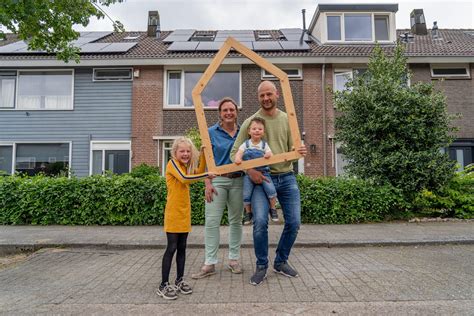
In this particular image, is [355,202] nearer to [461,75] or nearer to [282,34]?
[461,75]

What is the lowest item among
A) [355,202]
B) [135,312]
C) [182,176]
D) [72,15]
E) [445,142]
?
[135,312]

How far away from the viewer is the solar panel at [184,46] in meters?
12.8

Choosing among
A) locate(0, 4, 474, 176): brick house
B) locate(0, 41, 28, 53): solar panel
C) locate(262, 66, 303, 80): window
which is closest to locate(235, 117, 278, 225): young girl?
locate(0, 4, 474, 176): brick house

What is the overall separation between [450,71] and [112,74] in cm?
1333

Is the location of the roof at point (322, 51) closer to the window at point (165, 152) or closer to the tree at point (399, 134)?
the window at point (165, 152)

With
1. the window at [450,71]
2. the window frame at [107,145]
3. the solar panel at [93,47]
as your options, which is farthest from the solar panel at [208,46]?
the window at [450,71]

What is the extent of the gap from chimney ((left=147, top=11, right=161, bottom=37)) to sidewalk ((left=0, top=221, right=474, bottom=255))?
490 inches

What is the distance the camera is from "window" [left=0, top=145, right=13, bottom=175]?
41.1ft

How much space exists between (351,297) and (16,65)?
1431cm

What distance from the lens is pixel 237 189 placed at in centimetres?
371

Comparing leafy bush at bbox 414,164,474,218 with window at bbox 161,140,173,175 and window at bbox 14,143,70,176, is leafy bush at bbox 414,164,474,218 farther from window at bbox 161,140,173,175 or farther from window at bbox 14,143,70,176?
window at bbox 14,143,70,176

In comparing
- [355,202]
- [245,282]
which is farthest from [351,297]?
[355,202]

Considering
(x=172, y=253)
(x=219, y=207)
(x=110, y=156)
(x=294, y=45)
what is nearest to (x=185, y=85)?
(x=110, y=156)

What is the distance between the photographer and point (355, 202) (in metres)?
7.29
